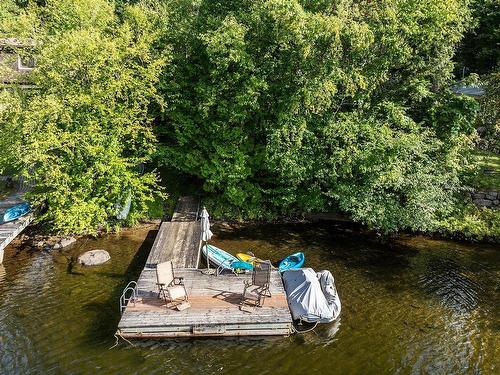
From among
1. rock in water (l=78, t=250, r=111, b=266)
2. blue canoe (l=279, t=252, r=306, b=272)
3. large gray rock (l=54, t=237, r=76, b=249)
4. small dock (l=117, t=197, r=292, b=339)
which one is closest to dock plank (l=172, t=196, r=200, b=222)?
rock in water (l=78, t=250, r=111, b=266)

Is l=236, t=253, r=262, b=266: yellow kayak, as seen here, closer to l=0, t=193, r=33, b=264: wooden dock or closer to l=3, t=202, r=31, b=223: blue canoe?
l=0, t=193, r=33, b=264: wooden dock

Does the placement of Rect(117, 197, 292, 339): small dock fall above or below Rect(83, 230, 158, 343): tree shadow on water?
above

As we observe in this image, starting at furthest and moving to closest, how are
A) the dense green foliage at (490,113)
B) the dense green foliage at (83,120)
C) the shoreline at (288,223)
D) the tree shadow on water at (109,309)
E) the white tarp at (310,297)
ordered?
the dense green foliage at (490,113), the shoreline at (288,223), the dense green foliage at (83,120), the white tarp at (310,297), the tree shadow on water at (109,309)

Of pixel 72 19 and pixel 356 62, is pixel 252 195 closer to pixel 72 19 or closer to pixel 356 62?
pixel 356 62

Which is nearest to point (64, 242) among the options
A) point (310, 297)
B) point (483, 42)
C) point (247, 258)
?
point (247, 258)

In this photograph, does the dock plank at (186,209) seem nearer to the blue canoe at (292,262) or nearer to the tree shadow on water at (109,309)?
the tree shadow on water at (109,309)

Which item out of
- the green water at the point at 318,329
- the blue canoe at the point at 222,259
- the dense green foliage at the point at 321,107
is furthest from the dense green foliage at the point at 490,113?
the blue canoe at the point at 222,259

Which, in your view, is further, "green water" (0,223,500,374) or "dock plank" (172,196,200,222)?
"dock plank" (172,196,200,222)
